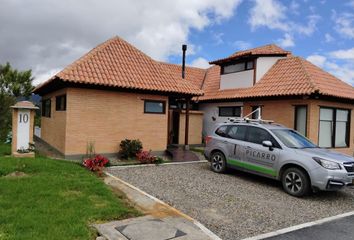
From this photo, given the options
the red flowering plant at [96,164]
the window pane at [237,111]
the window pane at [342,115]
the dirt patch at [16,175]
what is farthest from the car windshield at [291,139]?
the window pane at [237,111]

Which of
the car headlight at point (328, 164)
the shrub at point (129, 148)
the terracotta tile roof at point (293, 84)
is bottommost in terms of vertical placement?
the shrub at point (129, 148)

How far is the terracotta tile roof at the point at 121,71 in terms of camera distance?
11.8 meters

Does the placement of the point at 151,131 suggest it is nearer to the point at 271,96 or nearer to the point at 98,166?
the point at 98,166

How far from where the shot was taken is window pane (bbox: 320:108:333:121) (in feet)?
47.4

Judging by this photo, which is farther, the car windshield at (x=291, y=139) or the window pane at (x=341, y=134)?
the window pane at (x=341, y=134)

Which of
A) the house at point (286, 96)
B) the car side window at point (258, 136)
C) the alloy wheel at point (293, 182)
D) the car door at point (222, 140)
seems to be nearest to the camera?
the alloy wheel at point (293, 182)

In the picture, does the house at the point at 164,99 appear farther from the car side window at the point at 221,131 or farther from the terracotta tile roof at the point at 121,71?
the car side window at the point at 221,131

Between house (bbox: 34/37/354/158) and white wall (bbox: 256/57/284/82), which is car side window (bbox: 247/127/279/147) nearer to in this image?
house (bbox: 34/37/354/158)

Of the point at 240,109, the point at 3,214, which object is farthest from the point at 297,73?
the point at 3,214

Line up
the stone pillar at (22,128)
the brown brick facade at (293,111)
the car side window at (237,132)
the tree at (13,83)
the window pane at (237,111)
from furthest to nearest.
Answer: the tree at (13,83)
the window pane at (237,111)
the brown brick facade at (293,111)
the stone pillar at (22,128)
the car side window at (237,132)

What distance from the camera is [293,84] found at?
47.9 ft

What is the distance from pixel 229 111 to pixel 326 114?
5.19 meters

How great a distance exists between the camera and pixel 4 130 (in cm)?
1823

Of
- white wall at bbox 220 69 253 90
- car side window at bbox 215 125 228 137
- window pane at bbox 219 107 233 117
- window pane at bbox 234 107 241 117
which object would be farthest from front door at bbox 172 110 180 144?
car side window at bbox 215 125 228 137
